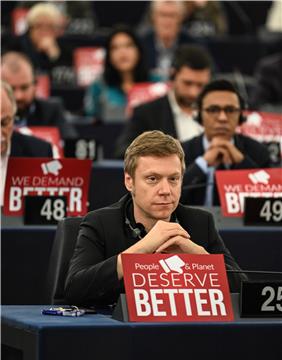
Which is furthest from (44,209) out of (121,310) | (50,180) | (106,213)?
(121,310)

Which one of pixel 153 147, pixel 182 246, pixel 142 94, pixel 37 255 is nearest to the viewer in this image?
pixel 182 246

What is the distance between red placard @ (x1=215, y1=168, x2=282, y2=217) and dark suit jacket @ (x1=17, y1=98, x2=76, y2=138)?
3.32m

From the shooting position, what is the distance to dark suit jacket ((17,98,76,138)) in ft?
35.2

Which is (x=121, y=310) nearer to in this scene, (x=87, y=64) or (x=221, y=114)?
(x=221, y=114)

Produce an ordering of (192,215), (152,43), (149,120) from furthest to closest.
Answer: (152,43), (149,120), (192,215)

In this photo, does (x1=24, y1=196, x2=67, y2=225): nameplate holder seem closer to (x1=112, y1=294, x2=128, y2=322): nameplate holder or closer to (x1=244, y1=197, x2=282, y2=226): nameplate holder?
(x1=244, y1=197, x2=282, y2=226): nameplate holder

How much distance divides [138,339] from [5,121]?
266 centimetres

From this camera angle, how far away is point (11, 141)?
8.25 meters

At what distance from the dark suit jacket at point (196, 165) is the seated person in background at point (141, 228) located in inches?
74.2

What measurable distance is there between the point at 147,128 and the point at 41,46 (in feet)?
13.9

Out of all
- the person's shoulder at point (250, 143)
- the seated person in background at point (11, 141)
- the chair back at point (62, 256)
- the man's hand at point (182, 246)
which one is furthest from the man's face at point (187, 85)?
the man's hand at point (182, 246)

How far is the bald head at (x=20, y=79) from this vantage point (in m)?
10.2

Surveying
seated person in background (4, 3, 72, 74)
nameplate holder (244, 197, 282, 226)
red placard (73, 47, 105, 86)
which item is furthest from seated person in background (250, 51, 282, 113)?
nameplate holder (244, 197, 282, 226)

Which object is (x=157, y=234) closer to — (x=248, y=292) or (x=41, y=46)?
(x=248, y=292)
